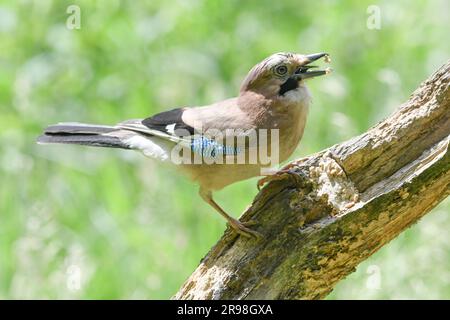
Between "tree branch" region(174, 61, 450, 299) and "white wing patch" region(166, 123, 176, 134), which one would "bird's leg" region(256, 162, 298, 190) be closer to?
"tree branch" region(174, 61, 450, 299)

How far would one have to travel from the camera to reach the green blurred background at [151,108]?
6324mm

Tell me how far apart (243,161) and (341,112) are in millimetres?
2491

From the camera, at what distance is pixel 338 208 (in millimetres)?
4488

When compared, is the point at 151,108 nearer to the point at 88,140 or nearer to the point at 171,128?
the point at 88,140

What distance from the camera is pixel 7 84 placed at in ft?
25.6

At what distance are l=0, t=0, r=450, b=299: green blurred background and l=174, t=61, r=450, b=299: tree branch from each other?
162 centimetres

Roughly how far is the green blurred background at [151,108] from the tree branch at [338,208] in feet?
5.32

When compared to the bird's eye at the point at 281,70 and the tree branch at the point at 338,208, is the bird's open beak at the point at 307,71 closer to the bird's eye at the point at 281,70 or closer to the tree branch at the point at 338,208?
the bird's eye at the point at 281,70

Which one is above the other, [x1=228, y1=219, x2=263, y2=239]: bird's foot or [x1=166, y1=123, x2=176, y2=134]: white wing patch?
[x1=166, y1=123, x2=176, y2=134]: white wing patch

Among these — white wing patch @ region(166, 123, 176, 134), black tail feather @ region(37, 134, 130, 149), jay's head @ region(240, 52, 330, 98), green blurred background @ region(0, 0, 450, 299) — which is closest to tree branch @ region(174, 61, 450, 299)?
jay's head @ region(240, 52, 330, 98)

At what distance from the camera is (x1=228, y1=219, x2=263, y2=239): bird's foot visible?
14.9ft

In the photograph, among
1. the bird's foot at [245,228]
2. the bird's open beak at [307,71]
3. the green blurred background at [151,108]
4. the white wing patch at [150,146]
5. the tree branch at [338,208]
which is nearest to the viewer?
the tree branch at [338,208]

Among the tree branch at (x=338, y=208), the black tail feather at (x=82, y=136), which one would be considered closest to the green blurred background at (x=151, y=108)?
the black tail feather at (x=82, y=136)
